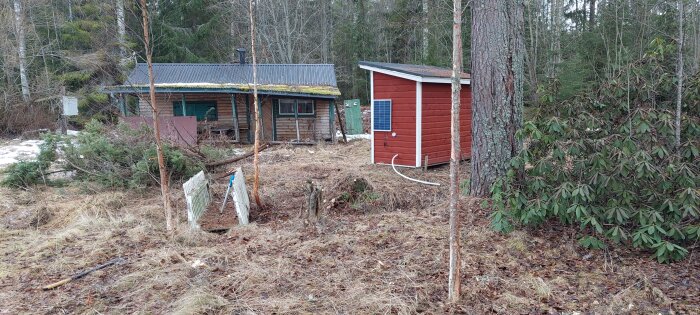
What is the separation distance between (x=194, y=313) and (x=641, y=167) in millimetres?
3734

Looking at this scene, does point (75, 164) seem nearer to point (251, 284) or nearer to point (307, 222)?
point (307, 222)

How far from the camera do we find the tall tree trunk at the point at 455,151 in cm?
276

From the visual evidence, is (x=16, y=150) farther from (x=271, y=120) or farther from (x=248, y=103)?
(x=271, y=120)

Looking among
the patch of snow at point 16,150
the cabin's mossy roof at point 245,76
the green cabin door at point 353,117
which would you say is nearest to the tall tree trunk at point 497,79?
the cabin's mossy roof at point 245,76

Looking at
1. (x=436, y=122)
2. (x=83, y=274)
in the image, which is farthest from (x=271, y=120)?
(x=83, y=274)

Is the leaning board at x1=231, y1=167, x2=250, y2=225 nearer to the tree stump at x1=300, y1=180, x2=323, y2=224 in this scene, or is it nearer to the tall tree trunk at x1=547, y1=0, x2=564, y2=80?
the tree stump at x1=300, y1=180, x2=323, y2=224

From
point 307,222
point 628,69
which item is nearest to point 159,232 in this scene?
point 307,222

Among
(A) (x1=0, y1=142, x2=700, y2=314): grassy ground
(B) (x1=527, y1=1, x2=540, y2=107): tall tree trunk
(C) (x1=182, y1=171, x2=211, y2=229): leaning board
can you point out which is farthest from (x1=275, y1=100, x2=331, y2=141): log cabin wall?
(A) (x1=0, y1=142, x2=700, y2=314): grassy ground

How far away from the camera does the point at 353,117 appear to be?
19734mm

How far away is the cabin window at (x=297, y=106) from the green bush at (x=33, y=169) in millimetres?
8939

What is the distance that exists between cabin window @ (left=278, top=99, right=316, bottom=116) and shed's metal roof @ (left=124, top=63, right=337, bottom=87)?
2.65 ft

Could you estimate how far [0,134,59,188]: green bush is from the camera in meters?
7.37

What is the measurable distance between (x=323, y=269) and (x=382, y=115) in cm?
563

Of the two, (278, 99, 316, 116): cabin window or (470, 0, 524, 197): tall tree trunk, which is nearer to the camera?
(470, 0, 524, 197): tall tree trunk
